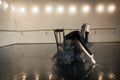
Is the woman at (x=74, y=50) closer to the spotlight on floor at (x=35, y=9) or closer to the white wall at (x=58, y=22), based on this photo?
the white wall at (x=58, y=22)

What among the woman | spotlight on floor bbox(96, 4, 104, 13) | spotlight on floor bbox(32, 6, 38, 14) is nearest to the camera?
the woman

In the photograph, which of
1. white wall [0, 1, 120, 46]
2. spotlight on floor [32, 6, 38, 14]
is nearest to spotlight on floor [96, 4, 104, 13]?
white wall [0, 1, 120, 46]

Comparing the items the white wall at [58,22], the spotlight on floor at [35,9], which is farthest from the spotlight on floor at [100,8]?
the spotlight on floor at [35,9]

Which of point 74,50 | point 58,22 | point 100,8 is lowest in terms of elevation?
point 74,50

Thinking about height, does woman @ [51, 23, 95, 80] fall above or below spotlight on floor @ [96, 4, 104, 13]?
below

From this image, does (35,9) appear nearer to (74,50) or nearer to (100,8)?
(100,8)

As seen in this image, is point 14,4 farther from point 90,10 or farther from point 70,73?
point 70,73

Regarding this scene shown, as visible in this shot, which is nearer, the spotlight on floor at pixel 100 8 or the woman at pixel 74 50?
the woman at pixel 74 50

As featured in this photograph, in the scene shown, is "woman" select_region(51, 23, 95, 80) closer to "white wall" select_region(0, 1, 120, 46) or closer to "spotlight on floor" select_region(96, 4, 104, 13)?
"white wall" select_region(0, 1, 120, 46)

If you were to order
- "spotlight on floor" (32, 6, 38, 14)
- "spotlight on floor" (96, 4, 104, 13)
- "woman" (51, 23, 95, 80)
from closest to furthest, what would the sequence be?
"woman" (51, 23, 95, 80) → "spotlight on floor" (96, 4, 104, 13) → "spotlight on floor" (32, 6, 38, 14)

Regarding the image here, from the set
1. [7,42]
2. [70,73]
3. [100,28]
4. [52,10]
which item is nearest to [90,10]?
[100,28]

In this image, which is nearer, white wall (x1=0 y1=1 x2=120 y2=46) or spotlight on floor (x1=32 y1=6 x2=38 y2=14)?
white wall (x1=0 y1=1 x2=120 y2=46)

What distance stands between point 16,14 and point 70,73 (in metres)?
9.00

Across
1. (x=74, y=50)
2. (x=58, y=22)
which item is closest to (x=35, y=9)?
(x=58, y=22)
